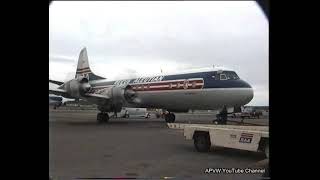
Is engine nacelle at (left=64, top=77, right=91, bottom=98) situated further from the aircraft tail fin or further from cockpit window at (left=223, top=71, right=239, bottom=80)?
cockpit window at (left=223, top=71, right=239, bottom=80)

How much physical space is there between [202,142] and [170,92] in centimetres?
1013

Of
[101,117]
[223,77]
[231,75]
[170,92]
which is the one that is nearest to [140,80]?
[170,92]

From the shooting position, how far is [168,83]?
20078 millimetres

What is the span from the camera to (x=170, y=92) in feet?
65.3

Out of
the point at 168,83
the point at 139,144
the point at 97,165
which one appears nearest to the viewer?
the point at 97,165

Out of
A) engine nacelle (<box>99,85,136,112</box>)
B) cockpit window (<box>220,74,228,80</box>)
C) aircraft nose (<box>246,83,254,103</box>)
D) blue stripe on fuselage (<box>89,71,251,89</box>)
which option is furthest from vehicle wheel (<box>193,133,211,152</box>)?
engine nacelle (<box>99,85,136,112</box>)

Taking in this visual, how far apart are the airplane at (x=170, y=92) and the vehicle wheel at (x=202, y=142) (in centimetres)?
784

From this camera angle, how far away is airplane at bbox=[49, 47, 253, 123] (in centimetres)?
1772

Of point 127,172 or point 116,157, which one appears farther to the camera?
point 116,157

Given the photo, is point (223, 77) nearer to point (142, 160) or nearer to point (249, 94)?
point (249, 94)
